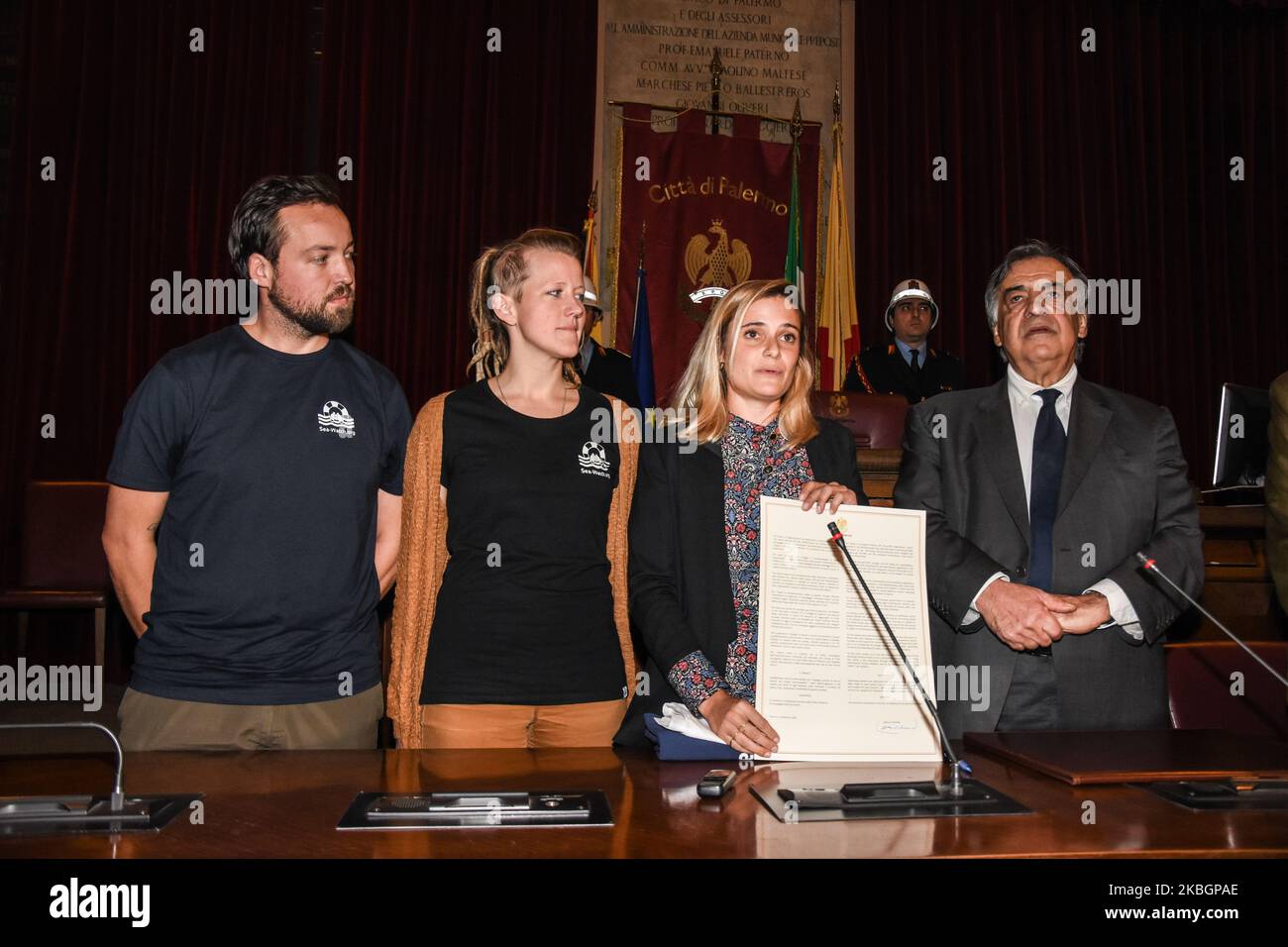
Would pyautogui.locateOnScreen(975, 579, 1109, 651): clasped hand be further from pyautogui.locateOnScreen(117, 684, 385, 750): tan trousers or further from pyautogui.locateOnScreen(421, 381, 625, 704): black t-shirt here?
pyautogui.locateOnScreen(117, 684, 385, 750): tan trousers

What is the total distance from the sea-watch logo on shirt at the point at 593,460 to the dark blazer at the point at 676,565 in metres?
0.14

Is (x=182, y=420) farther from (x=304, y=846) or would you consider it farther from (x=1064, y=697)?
(x=1064, y=697)

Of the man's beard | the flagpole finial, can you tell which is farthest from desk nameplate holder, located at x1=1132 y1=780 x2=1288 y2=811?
the flagpole finial

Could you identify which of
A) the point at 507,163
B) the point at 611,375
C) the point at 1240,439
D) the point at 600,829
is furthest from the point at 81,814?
the point at 507,163

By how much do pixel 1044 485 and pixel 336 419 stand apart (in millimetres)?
1500

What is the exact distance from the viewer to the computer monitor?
3.73 m

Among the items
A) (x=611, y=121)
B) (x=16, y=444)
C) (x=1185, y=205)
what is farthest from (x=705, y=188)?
(x=16, y=444)

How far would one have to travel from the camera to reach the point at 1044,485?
233 centimetres

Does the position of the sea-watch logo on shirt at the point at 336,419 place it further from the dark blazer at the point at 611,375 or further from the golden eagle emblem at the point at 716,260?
the golden eagle emblem at the point at 716,260

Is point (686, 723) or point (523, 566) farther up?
point (523, 566)

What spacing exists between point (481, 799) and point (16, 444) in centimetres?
605

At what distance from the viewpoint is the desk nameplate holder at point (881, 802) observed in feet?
4.48

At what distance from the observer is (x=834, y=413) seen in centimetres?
502

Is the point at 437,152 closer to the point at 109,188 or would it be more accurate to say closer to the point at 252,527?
the point at 109,188
